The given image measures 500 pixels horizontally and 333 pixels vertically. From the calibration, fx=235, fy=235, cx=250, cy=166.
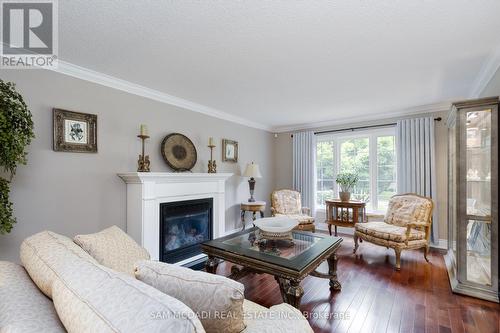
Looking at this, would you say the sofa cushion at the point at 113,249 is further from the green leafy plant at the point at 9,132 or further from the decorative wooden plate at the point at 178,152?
the decorative wooden plate at the point at 178,152

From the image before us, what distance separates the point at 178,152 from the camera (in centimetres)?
346

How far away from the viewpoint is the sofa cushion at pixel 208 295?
84 cm

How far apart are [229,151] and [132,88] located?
195 cm

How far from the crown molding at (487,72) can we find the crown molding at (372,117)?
2.16 ft

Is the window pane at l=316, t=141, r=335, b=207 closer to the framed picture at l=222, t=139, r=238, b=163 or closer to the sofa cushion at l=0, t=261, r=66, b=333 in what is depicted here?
the framed picture at l=222, t=139, r=238, b=163

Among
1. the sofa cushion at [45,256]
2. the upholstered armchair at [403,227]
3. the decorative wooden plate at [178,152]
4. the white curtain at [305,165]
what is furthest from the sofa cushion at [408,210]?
the sofa cushion at [45,256]

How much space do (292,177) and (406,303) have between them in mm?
3385

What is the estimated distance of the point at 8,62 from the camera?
2.10m

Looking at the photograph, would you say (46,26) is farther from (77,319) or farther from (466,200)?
(466,200)

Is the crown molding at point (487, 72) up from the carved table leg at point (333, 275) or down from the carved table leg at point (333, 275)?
up

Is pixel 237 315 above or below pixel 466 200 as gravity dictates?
below

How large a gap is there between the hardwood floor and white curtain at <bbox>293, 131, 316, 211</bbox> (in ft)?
6.61

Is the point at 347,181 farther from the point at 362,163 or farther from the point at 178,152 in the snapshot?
the point at 178,152

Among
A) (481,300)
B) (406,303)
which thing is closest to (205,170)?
(406,303)
